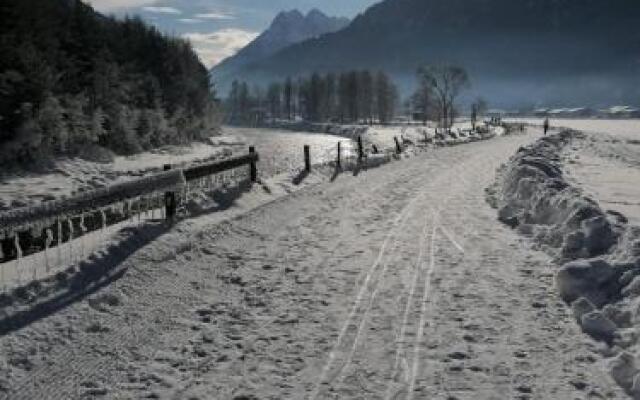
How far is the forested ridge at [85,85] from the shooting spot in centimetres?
4362

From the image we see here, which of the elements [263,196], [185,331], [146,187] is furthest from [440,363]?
[263,196]

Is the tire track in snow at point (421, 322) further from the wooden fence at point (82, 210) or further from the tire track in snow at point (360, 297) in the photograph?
the wooden fence at point (82, 210)

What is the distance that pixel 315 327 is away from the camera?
809cm

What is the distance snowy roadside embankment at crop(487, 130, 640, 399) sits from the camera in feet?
23.7

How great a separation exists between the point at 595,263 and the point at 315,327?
4176 mm

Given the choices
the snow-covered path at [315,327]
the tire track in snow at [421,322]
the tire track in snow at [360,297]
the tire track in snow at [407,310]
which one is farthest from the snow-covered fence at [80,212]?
the tire track in snow at [421,322]

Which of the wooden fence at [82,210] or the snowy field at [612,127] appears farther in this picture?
the snowy field at [612,127]

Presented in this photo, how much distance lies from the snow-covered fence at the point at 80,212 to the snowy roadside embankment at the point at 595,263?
734 centimetres

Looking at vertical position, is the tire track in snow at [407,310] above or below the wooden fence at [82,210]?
below

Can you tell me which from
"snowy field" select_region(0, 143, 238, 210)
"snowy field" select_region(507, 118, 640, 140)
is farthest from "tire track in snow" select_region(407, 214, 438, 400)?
"snowy field" select_region(507, 118, 640, 140)

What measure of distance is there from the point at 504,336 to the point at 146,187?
865 cm

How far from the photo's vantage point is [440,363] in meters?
6.98

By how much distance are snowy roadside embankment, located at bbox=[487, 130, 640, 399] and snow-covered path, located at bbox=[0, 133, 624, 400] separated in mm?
235

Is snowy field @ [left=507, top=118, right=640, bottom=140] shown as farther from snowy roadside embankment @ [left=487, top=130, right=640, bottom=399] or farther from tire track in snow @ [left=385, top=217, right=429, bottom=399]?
tire track in snow @ [left=385, top=217, right=429, bottom=399]
